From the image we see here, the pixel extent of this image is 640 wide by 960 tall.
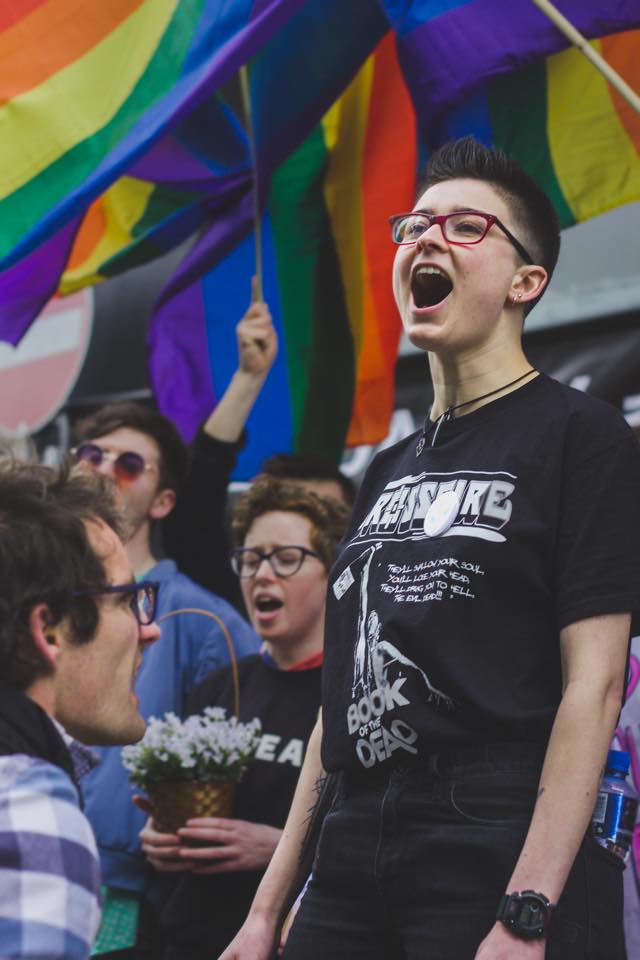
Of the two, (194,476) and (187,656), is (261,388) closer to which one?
(194,476)

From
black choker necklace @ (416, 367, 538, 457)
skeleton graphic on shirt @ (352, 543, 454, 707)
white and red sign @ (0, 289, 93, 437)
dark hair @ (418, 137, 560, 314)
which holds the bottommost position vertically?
skeleton graphic on shirt @ (352, 543, 454, 707)

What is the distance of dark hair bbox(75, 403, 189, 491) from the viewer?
14.8 ft

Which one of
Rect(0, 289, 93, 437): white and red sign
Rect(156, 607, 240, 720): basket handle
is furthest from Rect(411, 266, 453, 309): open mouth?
Rect(0, 289, 93, 437): white and red sign

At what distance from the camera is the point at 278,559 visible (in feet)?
12.3

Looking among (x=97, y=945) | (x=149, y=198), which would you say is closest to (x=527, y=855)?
(x=97, y=945)

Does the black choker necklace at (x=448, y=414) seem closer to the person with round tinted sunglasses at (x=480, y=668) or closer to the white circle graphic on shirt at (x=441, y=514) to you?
the person with round tinted sunglasses at (x=480, y=668)

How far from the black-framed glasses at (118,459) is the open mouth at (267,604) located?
90cm

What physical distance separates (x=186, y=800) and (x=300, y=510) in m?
0.93

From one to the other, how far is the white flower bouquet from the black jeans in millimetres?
1129

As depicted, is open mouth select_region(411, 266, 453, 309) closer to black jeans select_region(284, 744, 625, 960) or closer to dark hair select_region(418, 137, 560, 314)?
dark hair select_region(418, 137, 560, 314)

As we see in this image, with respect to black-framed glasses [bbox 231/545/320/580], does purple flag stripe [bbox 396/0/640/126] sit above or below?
above

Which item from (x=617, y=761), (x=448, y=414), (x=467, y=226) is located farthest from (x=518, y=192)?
(x=617, y=761)

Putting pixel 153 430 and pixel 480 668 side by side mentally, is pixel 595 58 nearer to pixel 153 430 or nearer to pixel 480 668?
pixel 480 668

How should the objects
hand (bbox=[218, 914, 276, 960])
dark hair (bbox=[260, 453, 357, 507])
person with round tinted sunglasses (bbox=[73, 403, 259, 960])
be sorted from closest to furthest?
1. hand (bbox=[218, 914, 276, 960])
2. person with round tinted sunglasses (bbox=[73, 403, 259, 960])
3. dark hair (bbox=[260, 453, 357, 507])
